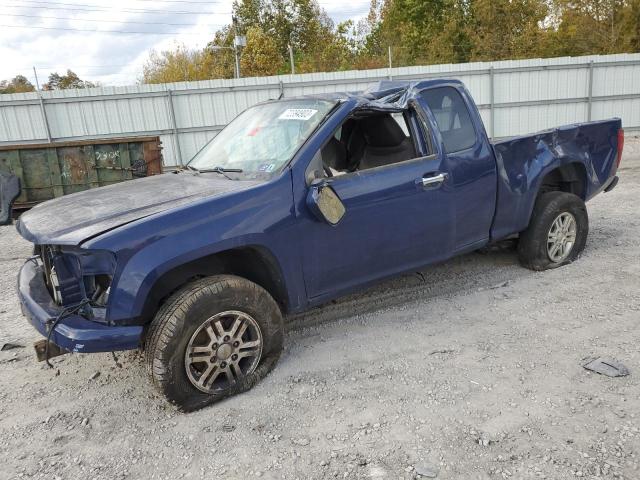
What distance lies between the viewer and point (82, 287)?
305cm

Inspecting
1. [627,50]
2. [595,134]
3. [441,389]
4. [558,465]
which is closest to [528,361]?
[441,389]

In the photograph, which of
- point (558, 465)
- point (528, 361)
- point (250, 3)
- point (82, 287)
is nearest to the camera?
point (558, 465)

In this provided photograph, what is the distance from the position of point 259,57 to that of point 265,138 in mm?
32761

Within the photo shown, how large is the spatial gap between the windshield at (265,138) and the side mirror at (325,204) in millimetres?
297

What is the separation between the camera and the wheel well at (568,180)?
538 cm

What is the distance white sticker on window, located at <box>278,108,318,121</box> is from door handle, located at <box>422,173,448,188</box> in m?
0.96

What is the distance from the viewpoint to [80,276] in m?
3.04

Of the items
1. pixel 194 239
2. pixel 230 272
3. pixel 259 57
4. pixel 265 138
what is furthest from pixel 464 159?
pixel 259 57

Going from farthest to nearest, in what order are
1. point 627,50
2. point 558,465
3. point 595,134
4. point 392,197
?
point 627,50 < point 595,134 < point 392,197 < point 558,465

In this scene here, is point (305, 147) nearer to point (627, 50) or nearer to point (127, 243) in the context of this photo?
point (127, 243)

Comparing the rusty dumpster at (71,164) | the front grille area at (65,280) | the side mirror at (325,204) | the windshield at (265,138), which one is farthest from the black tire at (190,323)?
the rusty dumpster at (71,164)

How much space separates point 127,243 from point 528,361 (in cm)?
260

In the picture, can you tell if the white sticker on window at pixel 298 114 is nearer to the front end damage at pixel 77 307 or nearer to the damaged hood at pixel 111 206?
the damaged hood at pixel 111 206

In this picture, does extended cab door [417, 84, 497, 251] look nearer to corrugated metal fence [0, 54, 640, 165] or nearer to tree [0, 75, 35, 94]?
corrugated metal fence [0, 54, 640, 165]
